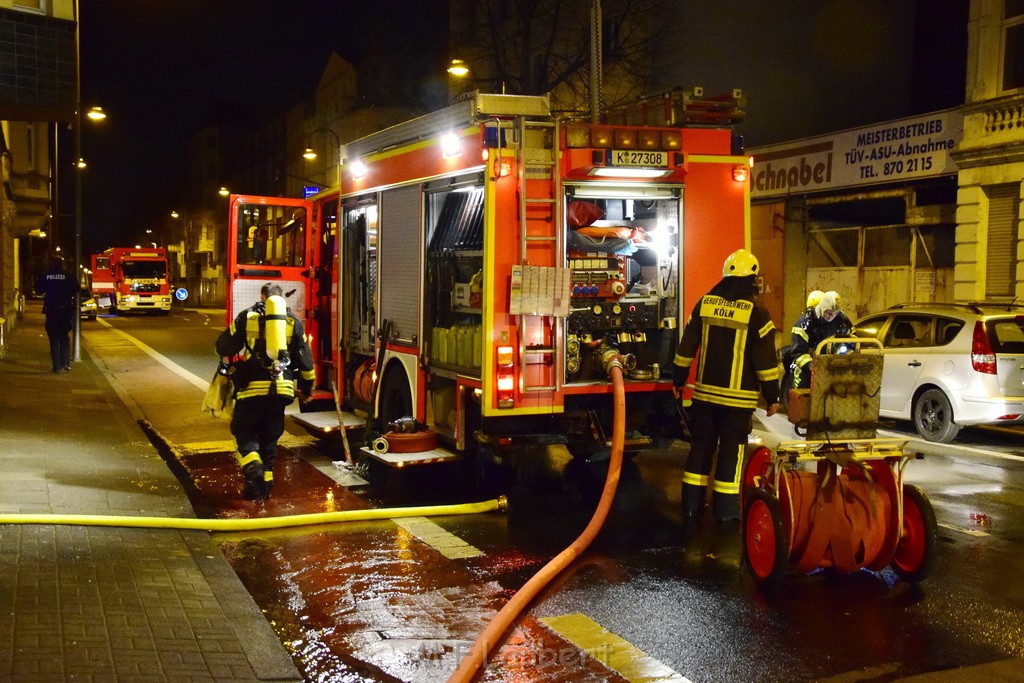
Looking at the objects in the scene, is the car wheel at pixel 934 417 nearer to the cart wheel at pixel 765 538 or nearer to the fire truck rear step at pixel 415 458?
the fire truck rear step at pixel 415 458

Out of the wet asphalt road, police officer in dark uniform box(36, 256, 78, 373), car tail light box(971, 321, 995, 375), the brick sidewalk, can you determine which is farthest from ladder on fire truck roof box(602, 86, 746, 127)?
police officer in dark uniform box(36, 256, 78, 373)

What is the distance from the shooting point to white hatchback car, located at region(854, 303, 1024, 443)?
10.6 meters

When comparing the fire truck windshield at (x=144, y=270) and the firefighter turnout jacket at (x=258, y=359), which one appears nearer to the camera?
the firefighter turnout jacket at (x=258, y=359)

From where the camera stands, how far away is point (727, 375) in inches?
275

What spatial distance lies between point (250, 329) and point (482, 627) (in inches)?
137

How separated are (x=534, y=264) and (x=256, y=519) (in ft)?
8.71

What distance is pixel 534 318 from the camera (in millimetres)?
7633

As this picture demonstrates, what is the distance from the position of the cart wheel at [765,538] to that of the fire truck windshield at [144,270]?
40781 millimetres

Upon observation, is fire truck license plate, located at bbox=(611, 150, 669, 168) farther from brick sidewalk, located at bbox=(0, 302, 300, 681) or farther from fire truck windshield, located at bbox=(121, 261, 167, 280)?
fire truck windshield, located at bbox=(121, 261, 167, 280)

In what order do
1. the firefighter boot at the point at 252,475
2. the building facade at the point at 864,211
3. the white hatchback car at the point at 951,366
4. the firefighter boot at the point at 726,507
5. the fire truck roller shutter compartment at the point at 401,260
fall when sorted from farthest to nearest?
the building facade at the point at 864,211, the white hatchback car at the point at 951,366, the fire truck roller shutter compartment at the point at 401,260, the firefighter boot at the point at 252,475, the firefighter boot at the point at 726,507

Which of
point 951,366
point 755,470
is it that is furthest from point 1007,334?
point 755,470

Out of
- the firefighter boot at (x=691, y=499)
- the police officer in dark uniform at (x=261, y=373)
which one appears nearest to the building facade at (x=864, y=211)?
the firefighter boot at (x=691, y=499)

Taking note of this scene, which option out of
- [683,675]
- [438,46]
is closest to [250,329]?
[683,675]

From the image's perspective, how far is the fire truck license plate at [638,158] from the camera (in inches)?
303
